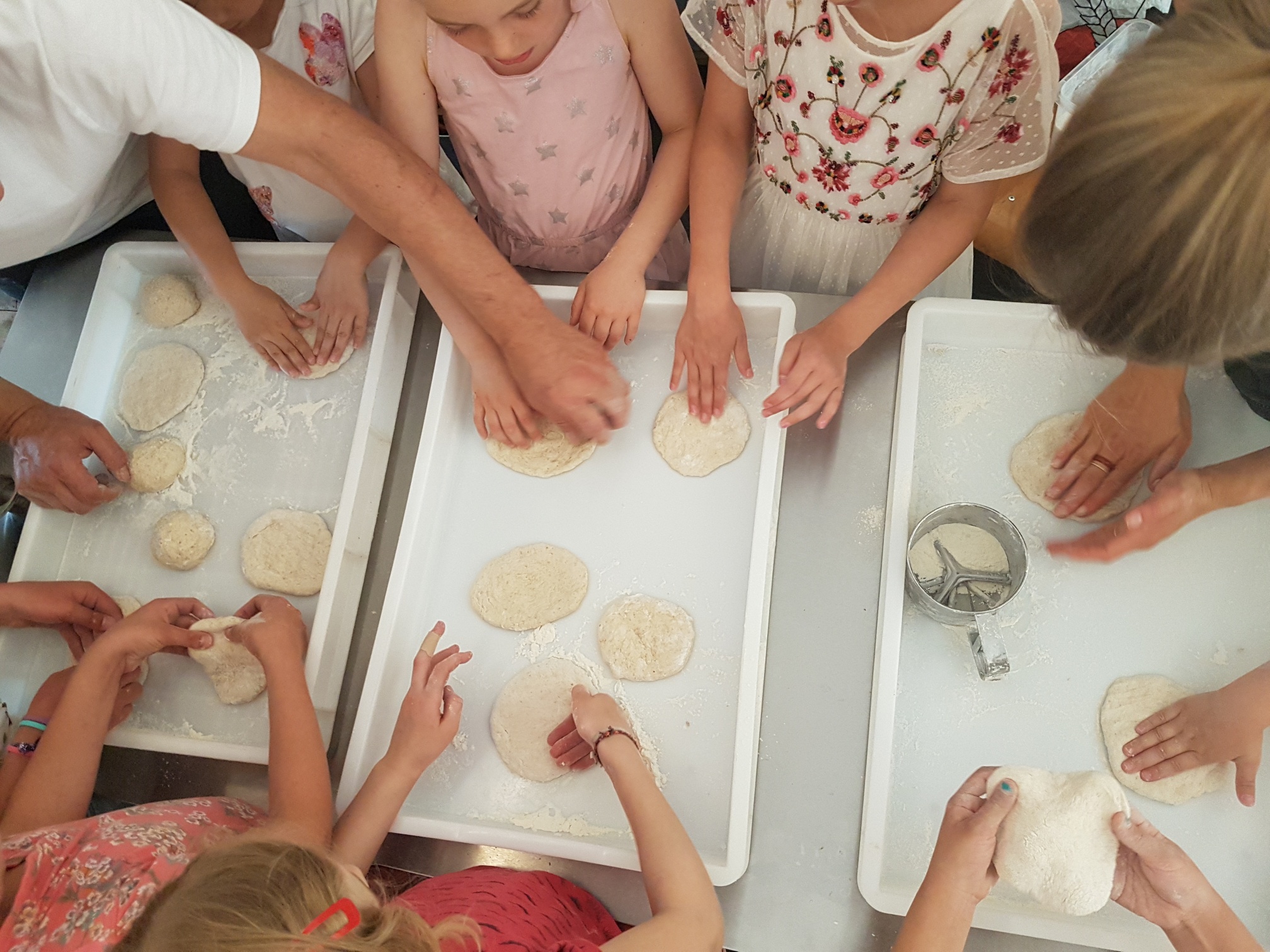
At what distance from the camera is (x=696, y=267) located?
99 centimetres

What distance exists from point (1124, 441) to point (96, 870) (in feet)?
3.73

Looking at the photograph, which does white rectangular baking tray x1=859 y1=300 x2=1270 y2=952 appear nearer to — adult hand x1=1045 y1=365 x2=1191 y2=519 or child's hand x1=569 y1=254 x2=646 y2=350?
adult hand x1=1045 y1=365 x2=1191 y2=519

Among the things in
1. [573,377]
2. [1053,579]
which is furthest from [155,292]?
[1053,579]

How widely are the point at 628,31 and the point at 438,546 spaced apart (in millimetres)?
678

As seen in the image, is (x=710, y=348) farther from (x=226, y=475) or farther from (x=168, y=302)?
(x=168, y=302)

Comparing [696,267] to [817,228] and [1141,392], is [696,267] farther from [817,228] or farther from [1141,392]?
[1141,392]

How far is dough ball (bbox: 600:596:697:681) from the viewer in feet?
2.93

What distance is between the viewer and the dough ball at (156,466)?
3.51 ft

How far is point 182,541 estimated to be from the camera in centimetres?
102

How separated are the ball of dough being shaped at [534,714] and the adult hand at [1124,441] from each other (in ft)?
1.91

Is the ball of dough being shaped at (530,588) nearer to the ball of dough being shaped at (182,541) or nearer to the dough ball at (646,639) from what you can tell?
the dough ball at (646,639)

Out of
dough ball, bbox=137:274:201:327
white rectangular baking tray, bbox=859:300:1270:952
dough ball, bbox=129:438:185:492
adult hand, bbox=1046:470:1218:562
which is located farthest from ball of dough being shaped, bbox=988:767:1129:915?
dough ball, bbox=137:274:201:327

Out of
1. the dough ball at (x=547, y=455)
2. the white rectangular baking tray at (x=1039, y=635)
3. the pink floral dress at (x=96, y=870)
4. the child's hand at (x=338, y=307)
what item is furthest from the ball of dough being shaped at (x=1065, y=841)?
the child's hand at (x=338, y=307)

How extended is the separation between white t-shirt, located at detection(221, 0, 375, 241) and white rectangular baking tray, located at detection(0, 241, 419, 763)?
12 centimetres
